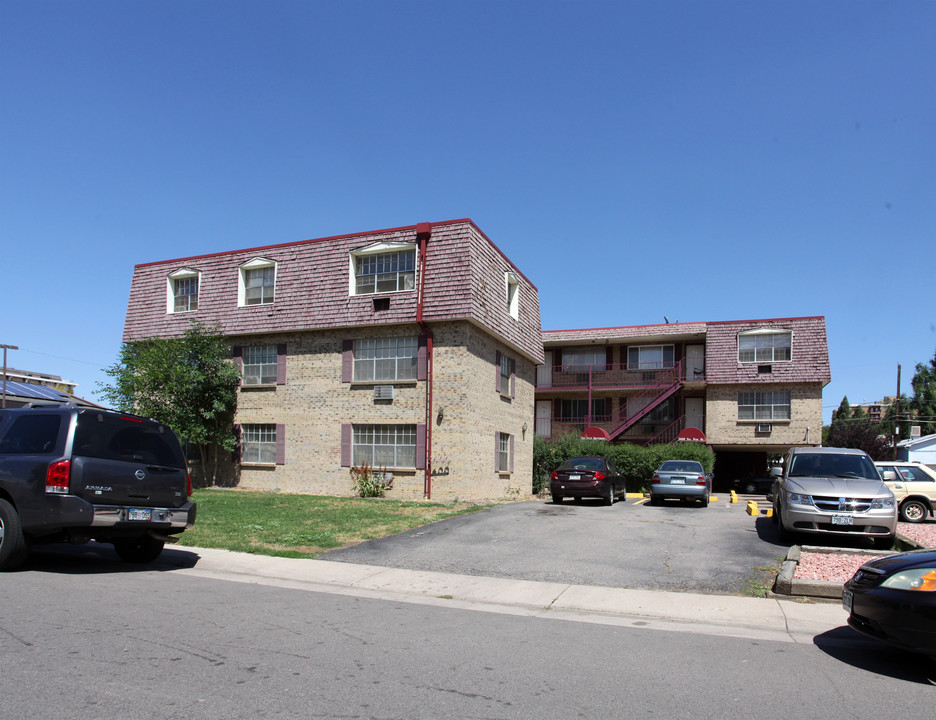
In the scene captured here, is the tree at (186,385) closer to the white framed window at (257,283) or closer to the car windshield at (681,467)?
the white framed window at (257,283)

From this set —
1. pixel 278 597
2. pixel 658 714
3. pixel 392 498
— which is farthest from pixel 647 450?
pixel 658 714

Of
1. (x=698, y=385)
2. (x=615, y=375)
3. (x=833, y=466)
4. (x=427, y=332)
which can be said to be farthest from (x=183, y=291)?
(x=698, y=385)

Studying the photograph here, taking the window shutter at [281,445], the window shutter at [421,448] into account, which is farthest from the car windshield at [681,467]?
the window shutter at [281,445]

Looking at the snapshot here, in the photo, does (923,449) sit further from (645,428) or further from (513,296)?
(513,296)

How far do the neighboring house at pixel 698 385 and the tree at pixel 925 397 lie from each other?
2334cm

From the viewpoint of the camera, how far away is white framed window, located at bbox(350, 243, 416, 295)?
22.5 metres

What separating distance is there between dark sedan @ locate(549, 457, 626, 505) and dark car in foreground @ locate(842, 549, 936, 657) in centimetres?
1497

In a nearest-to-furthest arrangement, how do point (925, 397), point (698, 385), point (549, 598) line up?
point (549, 598) < point (698, 385) < point (925, 397)

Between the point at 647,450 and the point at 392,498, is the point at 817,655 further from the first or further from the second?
the point at 647,450

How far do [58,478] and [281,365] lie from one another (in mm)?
15768

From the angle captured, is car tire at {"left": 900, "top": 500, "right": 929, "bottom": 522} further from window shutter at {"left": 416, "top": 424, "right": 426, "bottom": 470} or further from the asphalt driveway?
window shutter at {"left": 416, "top": 424, "right": 426, "bottom": 470}

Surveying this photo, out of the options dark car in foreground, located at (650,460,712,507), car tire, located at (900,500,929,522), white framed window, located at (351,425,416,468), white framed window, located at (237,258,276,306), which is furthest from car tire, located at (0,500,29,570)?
car tire, located at (900,500,929,522)

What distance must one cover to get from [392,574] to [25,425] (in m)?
5.20

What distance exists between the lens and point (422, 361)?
21969 millimetres
